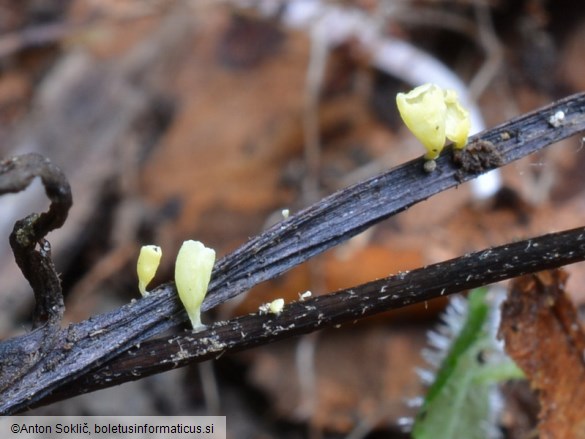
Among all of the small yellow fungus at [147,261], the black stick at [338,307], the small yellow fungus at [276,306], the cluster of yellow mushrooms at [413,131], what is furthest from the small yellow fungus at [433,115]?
the small yellow fungus at [147,261]

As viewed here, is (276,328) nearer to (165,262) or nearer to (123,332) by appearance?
(123,332)

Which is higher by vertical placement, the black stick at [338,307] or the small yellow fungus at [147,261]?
the small yellow fungus at [147,261]

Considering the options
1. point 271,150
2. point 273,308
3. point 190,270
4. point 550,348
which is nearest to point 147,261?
point 190,270

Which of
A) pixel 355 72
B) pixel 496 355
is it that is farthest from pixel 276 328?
pixel 355 72

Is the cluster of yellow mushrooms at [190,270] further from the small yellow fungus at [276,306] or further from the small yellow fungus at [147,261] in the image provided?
the small yellow fungus at [276,306]

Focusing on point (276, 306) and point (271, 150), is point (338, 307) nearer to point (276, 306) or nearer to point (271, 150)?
point (276, 306)
